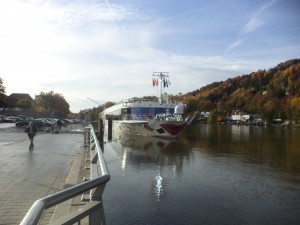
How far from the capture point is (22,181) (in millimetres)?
10656

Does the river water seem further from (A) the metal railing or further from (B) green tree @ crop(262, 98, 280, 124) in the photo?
(B) green tree @ crop(262, 98, 280, 124)

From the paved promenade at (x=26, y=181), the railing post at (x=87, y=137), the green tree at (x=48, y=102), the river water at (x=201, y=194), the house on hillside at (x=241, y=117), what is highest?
the green tree at (x=48, y=102)

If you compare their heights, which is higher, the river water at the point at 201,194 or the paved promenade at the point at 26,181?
the paved promenade at the point at 26,181

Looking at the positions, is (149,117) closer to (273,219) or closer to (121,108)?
(121,108)

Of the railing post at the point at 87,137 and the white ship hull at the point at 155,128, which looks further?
the white ship hull at the point at 155,128

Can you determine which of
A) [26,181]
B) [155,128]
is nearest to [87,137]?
[26,181]

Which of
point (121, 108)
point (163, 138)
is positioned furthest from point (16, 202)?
point (121, 108)

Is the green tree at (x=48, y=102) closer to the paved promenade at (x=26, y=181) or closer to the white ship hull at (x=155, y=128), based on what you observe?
the white ship hull at (x=155, y=128)

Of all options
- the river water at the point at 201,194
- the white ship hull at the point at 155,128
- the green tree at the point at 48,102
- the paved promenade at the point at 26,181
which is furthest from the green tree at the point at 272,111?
the paved promenade at the point at 26,181

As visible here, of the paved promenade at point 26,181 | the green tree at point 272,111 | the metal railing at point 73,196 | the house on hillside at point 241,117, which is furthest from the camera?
the house on hillside at point 241,117

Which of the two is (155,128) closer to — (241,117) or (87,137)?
(87,137)

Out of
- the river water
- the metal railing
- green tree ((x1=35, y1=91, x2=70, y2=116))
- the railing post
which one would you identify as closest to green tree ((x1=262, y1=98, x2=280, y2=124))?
green tree ((x1=35, y1=91, x2=70, y2=116))

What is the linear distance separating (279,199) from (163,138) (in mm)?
30955

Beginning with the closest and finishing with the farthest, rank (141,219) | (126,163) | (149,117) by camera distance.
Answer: (141,219) < (126,163) < (149,117)
